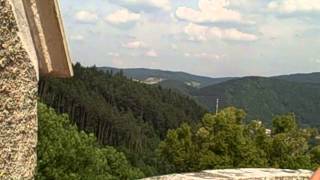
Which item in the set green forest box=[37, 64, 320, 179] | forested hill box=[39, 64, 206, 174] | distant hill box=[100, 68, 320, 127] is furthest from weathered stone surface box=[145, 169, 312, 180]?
distant hill box=[100, 68, 320, 127]

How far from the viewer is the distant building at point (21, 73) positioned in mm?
2172

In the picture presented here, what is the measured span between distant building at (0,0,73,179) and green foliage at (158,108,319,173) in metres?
20.9

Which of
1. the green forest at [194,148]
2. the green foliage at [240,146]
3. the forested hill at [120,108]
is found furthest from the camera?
the forested hill at [120,108]

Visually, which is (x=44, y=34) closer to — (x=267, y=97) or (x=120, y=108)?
(x=120, y=108)

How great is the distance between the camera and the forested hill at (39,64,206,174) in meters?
60.5

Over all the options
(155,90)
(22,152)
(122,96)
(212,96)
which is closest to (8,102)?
(22,152)

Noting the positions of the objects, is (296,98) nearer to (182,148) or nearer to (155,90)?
(155,90)

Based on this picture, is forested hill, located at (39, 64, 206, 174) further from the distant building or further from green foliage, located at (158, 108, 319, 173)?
the distant building

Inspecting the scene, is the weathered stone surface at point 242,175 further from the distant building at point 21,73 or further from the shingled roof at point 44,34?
the distant building at point 21,73

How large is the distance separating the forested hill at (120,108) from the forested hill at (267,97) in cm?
4543

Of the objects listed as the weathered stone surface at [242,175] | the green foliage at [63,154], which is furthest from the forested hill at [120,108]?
the weathered stone surface at [242,175]

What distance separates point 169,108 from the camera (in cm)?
7731

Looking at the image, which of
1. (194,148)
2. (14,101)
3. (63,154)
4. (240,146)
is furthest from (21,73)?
(194,148)

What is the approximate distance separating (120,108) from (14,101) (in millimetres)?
72654
